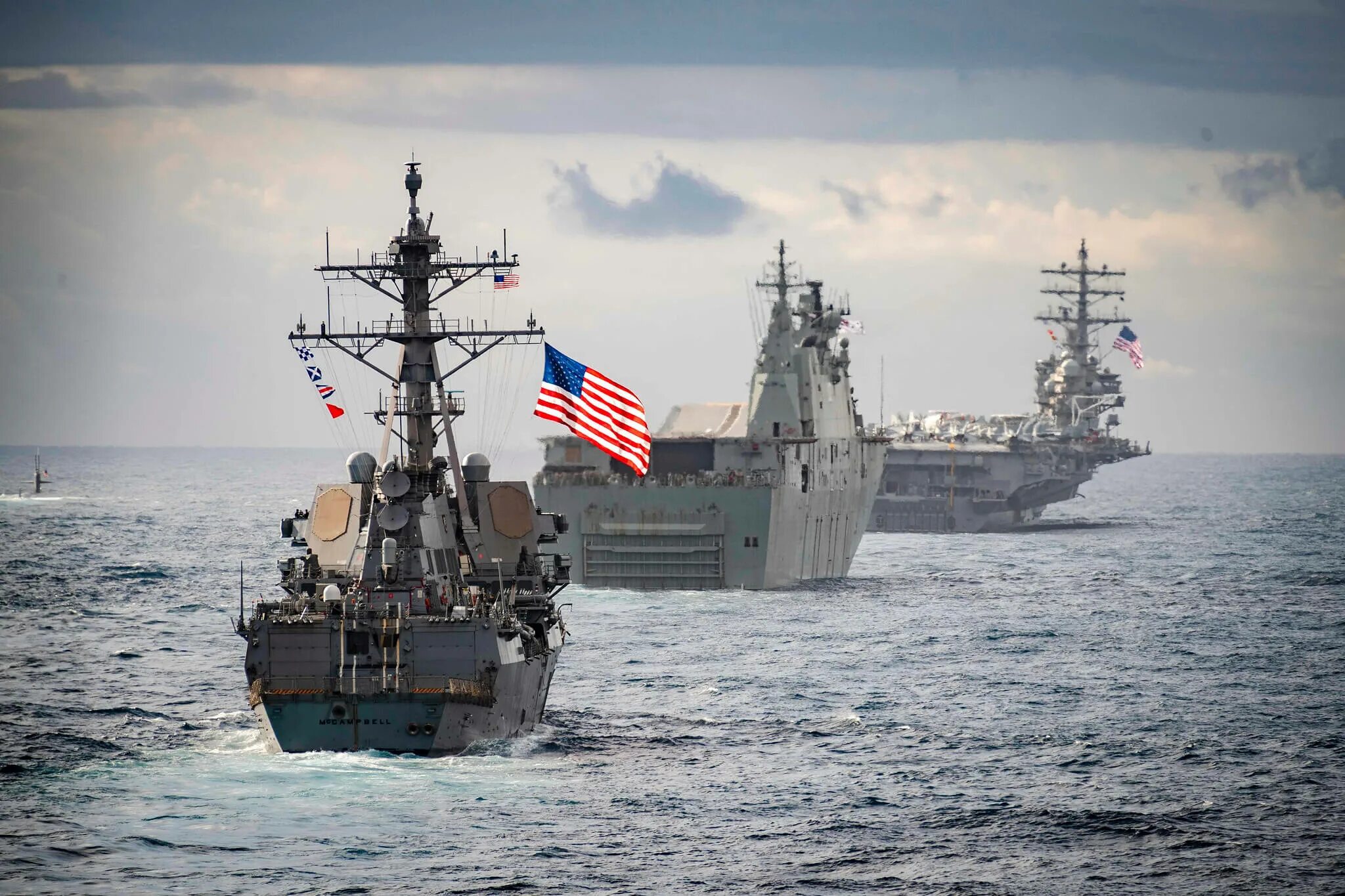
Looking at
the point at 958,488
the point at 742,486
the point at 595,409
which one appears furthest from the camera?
the point at 958,488

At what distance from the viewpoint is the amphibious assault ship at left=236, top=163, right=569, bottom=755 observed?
28.1 metres

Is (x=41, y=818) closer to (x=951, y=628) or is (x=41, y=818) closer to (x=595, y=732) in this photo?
(x=595, y=732)

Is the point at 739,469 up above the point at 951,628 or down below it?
above

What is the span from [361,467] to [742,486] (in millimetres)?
27292

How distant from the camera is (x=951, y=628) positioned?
52281 mm

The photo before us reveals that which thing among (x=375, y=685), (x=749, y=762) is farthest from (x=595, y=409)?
(x=375, y=685)

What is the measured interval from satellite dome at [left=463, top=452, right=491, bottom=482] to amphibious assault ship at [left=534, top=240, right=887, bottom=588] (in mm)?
22692

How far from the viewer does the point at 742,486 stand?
58406 millimetres

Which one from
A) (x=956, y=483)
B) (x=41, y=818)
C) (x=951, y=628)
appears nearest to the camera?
(x=41, y=818)

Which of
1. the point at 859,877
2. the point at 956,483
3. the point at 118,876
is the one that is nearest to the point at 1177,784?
the point at 859,877

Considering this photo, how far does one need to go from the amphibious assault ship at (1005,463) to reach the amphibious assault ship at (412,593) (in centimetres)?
7302

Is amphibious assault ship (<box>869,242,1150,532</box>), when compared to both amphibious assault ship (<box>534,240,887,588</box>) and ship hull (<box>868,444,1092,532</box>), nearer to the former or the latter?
ship hull (<box>868,444,1092,532</box>)

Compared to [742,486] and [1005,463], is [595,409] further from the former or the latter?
[1005,463]

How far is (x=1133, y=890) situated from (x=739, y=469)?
3834 centimetres
